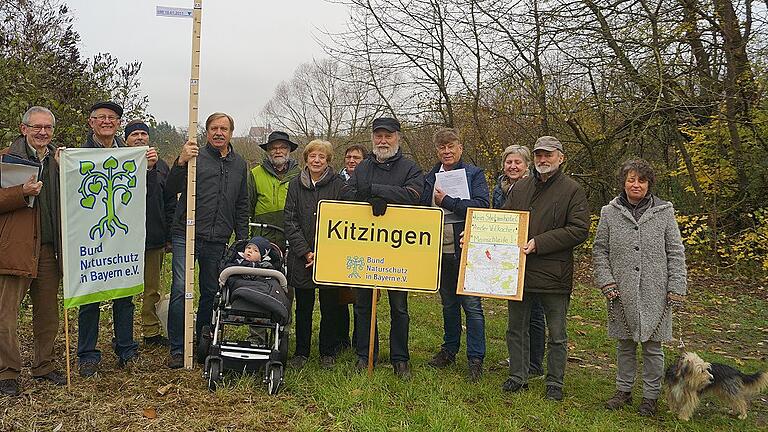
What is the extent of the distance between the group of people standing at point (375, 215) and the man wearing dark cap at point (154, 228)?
0.04ft

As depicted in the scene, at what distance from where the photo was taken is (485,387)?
5707 mm

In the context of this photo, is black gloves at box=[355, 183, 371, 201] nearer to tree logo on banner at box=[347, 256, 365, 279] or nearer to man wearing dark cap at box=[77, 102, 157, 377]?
tree logo on banner at box=[347, 256, 365, 279]

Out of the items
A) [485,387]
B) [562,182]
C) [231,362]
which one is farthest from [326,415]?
[562,182]

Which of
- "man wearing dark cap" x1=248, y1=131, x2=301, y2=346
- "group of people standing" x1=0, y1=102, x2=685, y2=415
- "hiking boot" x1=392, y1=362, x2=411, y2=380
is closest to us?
"group of people standing" x1=0, y1=102, x2=685, y2=415

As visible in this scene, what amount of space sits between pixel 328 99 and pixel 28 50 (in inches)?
613

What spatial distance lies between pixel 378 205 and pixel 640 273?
7.63 feet

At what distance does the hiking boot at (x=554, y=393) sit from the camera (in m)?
5.50

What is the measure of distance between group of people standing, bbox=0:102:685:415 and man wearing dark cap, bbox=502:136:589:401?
0.03ft

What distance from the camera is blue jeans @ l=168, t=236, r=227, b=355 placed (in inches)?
233

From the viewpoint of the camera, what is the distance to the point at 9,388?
16.4ft

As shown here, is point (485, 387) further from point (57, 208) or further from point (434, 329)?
point (57, 208)

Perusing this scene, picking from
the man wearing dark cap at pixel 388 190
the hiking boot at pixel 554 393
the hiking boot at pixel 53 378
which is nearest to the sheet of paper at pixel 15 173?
the hiking boot at pixel 53 378

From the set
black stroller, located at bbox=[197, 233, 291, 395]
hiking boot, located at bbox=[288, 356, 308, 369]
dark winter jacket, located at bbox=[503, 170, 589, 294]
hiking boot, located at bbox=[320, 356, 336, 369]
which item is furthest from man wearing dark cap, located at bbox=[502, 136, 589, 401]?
black stroller, located at bbox=[197, 233, 291, 395]

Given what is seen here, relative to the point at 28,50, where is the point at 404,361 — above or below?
below
